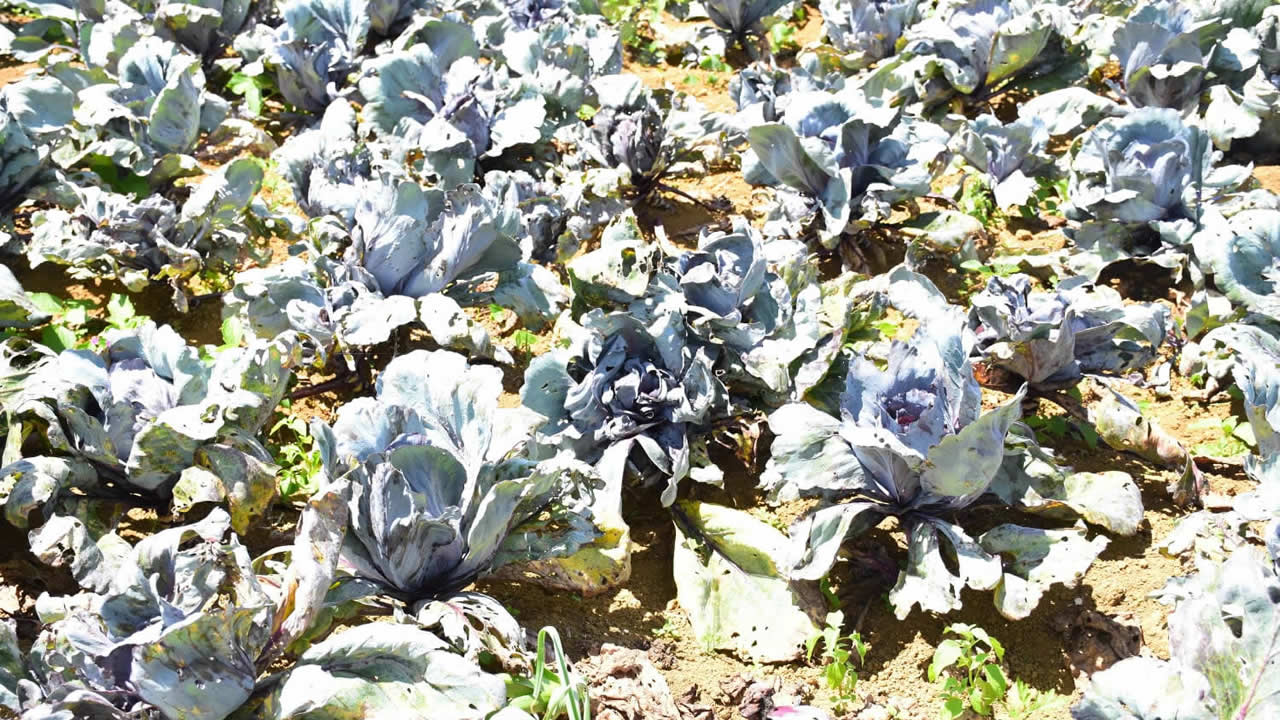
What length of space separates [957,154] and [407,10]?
284cm

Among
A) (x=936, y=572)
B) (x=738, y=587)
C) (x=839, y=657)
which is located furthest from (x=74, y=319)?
(x=936, y=572)

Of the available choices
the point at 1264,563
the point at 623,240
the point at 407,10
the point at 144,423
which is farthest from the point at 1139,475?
the point at 407,10

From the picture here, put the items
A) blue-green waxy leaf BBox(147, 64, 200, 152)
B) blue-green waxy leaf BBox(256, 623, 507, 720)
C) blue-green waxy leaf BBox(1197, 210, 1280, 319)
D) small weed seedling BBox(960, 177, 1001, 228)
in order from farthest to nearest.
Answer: small weed seedling BBox(960, 177, 1001, 228) → blue-green waxy leaf BBox(147, 64, 200, 152) → blue-green waxy leaf BBox(1197, 210, 1280, 319) → blue-green waxy leaf BBox(256, 623, 507, 720)

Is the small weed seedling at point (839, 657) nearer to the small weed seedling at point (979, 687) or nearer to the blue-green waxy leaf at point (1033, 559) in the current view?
the small weed seedling at point (979, 687)

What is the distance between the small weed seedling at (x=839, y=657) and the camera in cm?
292

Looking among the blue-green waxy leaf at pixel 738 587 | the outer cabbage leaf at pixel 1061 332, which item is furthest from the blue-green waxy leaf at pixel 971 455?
the outer cabbage leaf at pixel 1061 332

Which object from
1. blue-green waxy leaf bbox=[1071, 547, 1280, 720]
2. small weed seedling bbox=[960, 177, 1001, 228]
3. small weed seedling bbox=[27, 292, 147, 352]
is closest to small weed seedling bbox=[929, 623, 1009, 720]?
blue-green waxy leaf bbox=[1071, 547, 1280, 720]

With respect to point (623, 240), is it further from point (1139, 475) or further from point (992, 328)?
point (1139, 475)

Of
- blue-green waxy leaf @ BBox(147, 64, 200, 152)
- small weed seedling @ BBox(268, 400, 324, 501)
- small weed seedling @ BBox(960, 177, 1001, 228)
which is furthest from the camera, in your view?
small weed seedling @ BBox(960, 177, 1001, 228)

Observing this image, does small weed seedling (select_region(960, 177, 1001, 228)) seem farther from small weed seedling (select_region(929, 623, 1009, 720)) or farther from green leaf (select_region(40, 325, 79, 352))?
green leaf (select_region(40, 325, 79, 352))

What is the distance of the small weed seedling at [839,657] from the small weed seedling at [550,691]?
62cm

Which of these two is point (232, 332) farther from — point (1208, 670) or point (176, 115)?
point (1208, 670)

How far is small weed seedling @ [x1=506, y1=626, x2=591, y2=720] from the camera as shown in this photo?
257 centimetres

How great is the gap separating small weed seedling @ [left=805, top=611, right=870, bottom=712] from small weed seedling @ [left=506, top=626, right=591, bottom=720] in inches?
24.5
